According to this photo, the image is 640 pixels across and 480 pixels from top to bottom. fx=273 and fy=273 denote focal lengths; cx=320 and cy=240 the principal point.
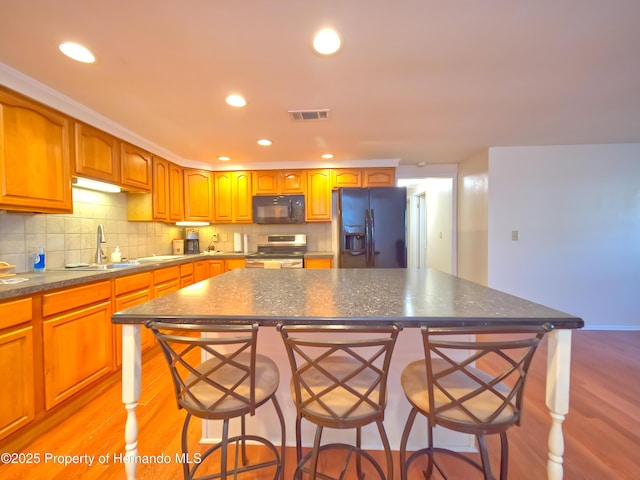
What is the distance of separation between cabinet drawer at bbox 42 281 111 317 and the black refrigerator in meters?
2.60

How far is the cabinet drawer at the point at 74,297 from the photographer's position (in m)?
1.65

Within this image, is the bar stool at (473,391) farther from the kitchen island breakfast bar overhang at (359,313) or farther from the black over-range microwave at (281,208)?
the black over-range microwave at (281,208)

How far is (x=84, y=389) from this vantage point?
190 cm

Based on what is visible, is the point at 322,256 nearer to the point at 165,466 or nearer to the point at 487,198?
the point at 487,198

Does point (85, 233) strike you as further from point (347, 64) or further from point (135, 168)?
point (347, 64)

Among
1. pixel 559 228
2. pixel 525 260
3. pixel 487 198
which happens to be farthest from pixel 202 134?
pixel 559 228

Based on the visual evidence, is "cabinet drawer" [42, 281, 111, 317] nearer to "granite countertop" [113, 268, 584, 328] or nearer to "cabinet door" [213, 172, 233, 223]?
"granite countertop" [113, 268, 584, 328]

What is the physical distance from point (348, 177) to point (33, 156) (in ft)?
10.2

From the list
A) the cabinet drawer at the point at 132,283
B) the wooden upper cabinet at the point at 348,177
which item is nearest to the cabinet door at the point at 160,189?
the cabinet drawer at the point at 132,283

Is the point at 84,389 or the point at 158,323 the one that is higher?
the point at 158,323

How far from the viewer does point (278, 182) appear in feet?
13.0

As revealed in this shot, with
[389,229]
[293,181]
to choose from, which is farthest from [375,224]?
[293,181]

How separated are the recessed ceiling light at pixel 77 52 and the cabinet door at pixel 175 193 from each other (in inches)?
80.6

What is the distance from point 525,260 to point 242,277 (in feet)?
11.0
